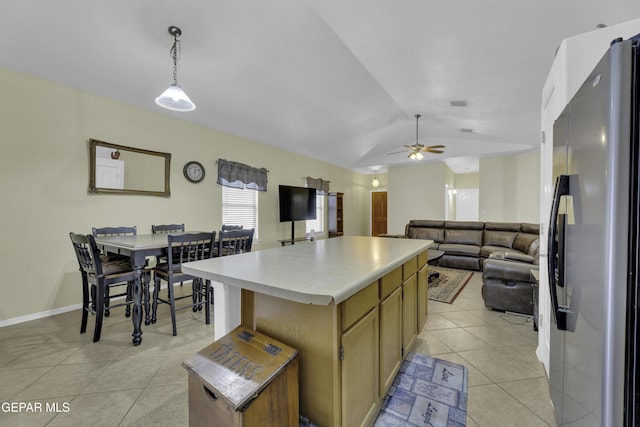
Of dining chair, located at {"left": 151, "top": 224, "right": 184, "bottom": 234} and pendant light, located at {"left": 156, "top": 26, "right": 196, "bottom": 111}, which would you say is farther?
dining chair, located at {"left": 151, "top": 224, "right": 184, "bottom": 234}

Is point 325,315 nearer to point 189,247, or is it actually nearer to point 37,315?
point 189,247

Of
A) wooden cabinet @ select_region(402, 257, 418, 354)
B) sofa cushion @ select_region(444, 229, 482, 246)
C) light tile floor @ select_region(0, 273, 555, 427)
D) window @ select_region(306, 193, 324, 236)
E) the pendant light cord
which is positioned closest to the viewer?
light tile floor @ select_region(0, 273, 555, 427)

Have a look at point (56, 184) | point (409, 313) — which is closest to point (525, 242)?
point (409, 313)

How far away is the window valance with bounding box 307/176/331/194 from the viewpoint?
6574 mm

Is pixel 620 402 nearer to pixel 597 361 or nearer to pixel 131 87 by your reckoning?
pixel 597 361

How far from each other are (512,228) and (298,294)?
608 cm

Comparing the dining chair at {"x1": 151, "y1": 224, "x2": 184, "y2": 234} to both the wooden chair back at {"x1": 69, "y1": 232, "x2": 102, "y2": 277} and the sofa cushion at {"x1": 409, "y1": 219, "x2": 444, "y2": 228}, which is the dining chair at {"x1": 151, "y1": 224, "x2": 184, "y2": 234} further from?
the sofa cushion at {"x1": 409, "y1": 219, "x2": 444, "y2": 228}

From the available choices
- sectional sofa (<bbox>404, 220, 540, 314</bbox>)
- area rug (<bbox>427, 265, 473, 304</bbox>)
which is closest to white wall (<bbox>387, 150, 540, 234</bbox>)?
sectional sofa (<bbox>404, 220, 540, 314</bbox>)

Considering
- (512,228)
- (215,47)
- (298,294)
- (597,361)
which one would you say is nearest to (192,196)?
(215,47)

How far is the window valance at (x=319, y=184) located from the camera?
21.6 feet

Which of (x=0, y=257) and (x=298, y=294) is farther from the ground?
(x=298, y=294)

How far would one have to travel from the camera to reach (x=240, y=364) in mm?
1011

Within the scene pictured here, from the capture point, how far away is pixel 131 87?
319 centimetres

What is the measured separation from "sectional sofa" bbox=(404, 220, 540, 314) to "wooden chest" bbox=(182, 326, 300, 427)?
278 cm
